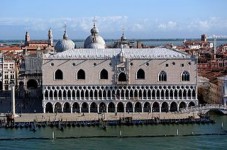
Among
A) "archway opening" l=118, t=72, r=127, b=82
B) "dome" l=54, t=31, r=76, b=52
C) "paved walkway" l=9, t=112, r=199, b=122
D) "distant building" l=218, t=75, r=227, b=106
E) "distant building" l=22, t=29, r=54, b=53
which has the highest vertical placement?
"distant building" l=22, t=29, r=54, b=53

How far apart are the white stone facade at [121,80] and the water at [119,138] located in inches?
209

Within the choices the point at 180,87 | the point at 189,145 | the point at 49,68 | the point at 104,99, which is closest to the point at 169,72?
the point at 180,87

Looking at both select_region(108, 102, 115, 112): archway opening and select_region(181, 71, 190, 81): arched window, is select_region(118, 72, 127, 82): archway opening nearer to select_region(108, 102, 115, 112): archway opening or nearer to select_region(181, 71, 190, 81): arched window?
select_region(108, 102, 115, 112): archway opening

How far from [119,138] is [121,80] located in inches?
387

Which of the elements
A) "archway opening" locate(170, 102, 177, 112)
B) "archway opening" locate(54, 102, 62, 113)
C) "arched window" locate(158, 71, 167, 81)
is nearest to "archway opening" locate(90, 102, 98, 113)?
"archway opening" locate(54, 102, 62, 113)

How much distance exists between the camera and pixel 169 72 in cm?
4550

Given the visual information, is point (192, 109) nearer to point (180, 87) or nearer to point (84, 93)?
point (180, 87)

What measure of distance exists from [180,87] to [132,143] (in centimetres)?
1148

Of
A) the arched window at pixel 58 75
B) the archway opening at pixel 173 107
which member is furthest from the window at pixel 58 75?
the archway opening at pixel 173 107

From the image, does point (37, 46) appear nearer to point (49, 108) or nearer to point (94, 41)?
point (94, 41)

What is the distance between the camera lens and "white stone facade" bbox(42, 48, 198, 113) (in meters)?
45.4

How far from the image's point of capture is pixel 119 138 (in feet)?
120

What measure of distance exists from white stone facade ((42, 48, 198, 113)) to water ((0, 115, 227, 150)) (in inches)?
209

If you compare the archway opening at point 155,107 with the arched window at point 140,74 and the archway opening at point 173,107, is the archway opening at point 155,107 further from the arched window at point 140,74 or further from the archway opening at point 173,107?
the arched window at point 140,74
